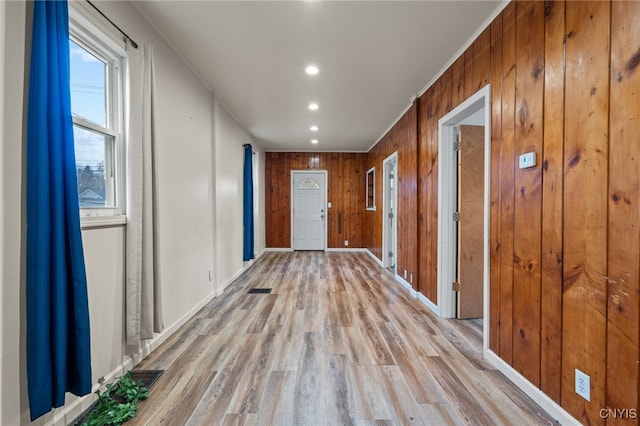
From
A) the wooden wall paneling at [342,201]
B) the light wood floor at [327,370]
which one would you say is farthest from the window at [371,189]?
the light wood floor at [327,370]

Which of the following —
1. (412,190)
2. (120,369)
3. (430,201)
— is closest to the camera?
(120,369)

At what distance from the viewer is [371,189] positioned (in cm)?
662

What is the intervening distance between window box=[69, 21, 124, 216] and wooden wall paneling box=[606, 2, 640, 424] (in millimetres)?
2676

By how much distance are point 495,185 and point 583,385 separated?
123cm

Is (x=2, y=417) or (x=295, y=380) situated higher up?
(x=2, y=417)

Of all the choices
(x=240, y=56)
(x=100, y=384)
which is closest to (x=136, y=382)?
(x=100, y=384)

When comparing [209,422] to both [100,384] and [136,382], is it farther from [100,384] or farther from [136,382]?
[100,384]

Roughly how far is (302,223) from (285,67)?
4813 millimetres

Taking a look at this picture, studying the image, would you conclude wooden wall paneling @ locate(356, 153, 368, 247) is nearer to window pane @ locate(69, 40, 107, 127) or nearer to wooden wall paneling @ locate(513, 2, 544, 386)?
wooden wall paneling @ locate(513, 2, 544, 386)

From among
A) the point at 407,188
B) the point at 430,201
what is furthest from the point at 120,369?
the point at 407,188

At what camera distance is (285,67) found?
9.12 feet

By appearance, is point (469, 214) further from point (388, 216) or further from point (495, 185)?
point (388, 216)

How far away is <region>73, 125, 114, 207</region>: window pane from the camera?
161 cm

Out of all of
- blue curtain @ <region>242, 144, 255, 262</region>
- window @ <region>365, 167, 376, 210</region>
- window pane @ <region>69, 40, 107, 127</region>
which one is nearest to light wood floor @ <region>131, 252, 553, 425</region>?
blue curtain @ <region>242, 144, 255, 262</region>
